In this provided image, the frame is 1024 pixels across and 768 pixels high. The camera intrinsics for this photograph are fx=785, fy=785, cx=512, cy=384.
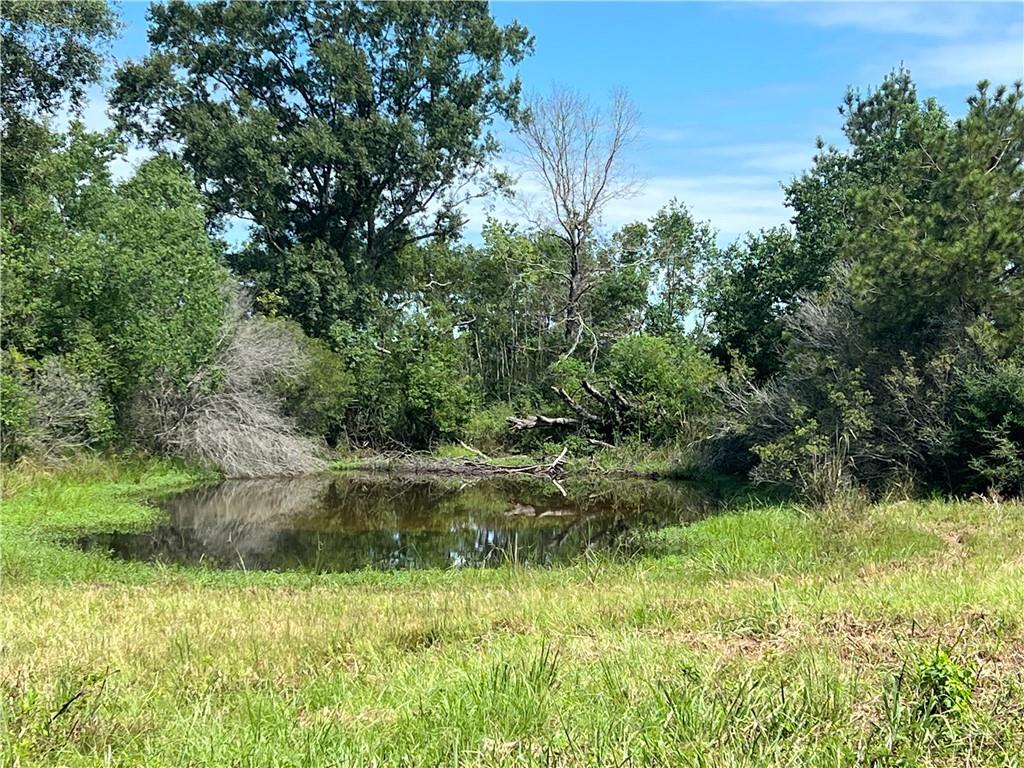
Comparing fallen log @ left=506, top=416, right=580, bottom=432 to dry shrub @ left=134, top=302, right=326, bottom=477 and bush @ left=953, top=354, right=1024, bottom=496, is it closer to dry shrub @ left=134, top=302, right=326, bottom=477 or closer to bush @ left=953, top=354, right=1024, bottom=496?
dry shrub @ left=134, top=302, right=326, bottom=477

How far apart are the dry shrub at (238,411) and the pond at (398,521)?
0.90 m

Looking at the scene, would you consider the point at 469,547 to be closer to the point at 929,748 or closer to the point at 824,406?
the point at 824,406

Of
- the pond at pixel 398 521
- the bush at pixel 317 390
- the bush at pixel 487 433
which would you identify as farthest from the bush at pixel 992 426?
the bush at pixel 317 390

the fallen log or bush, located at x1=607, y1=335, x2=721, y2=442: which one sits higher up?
bush, located at x1=607, y1=335, x2=721, y2=442

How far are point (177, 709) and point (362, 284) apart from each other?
2997 centimetres

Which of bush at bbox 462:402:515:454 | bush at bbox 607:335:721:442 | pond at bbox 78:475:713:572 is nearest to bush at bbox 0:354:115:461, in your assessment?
pond at bbox 78:475:713:572

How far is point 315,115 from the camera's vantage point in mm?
33031

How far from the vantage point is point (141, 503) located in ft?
57.0

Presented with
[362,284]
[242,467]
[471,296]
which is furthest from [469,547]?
[471,296]

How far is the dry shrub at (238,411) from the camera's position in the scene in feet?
73.3

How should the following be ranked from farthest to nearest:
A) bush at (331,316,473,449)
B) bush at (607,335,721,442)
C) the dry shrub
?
bush at (331,316,473,449), bush at (607,335,721,442), the dry shrub

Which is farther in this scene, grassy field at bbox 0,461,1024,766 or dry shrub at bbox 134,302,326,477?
dry shrub at bbox 134,302,326,477

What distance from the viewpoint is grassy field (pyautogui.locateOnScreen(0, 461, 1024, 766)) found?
139 inches

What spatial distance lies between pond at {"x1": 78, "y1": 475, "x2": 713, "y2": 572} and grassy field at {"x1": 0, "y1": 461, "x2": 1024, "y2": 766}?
4073 mm
